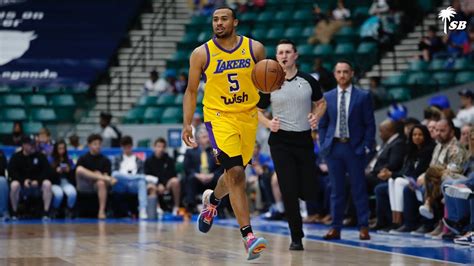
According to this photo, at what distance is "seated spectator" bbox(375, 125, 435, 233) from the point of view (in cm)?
1184

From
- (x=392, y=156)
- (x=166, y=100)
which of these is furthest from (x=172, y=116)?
(x=392, y=156)

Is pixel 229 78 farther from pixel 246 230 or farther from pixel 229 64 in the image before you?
pixel 246 230

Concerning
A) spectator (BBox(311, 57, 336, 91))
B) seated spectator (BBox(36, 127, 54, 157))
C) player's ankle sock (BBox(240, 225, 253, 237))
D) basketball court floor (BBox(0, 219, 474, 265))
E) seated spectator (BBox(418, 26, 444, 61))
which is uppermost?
seated spectator (BBox(418, 26, 444, 61))

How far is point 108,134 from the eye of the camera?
18297 millimetres

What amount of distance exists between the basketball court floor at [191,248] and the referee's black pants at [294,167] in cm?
48

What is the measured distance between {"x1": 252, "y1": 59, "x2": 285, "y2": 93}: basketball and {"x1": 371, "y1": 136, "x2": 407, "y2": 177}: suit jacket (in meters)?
4.57

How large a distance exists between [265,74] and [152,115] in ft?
41.8

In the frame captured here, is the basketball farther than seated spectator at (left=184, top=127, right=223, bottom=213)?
No

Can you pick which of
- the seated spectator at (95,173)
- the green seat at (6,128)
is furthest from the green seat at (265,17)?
the seated spectator at (95,173)

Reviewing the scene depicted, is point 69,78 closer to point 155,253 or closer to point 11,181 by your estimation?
point 11,181

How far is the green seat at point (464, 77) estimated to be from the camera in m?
17.6

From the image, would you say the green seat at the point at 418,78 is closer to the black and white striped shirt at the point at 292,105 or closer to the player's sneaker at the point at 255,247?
the black and white striped shirt at the point at 292,105

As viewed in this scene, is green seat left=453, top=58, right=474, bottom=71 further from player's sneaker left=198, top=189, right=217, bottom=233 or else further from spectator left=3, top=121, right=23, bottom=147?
player's sneaker left=198, top=189, right=217, bottom=233

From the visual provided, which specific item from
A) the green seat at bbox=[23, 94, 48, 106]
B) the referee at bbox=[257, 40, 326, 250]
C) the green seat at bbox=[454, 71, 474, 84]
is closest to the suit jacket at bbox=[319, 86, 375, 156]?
the referee at bbox=[257, 40, 326, 250]
